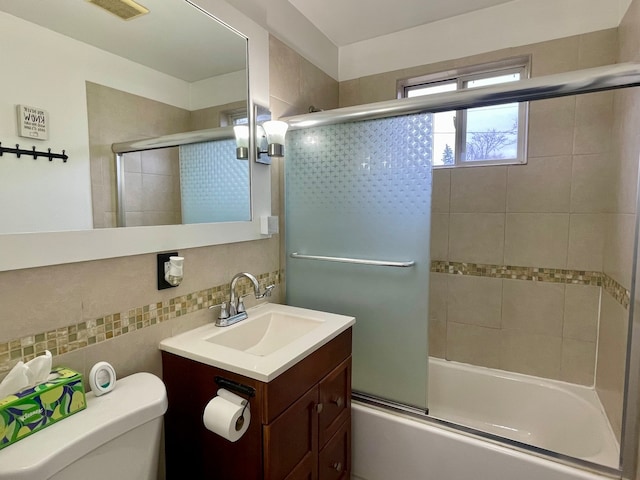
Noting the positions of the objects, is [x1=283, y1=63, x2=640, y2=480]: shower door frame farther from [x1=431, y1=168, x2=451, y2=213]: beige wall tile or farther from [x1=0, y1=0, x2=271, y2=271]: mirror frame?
[x1=431, y1=168, x2=451, y2=213]: beige wall tile

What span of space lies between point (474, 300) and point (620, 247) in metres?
0.84

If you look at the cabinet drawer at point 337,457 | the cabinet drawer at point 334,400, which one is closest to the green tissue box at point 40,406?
the cabinet drawer at point 334,400

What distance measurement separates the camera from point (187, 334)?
135cm

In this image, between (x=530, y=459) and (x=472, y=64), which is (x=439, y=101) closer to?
(x=472, y=64)

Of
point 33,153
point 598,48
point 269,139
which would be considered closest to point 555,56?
point 598,48

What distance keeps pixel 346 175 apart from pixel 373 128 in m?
0.26

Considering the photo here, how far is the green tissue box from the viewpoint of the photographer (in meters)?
0.77

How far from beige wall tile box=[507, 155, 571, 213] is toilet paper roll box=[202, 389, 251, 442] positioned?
6.16 feet

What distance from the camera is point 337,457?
4.91 ft

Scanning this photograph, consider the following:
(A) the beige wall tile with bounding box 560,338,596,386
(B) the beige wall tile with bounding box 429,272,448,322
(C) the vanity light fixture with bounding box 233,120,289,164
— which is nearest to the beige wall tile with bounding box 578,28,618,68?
(B) the beige wall tile with bounding box 429,272,448,322

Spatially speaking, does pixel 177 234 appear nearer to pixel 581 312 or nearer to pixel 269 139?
pixel 269 139

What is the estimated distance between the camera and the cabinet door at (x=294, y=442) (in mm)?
1063

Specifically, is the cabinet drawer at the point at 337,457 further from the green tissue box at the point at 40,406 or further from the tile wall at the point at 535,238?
the tile wall at the point at 535,238

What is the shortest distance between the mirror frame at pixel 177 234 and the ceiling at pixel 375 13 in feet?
1.66
